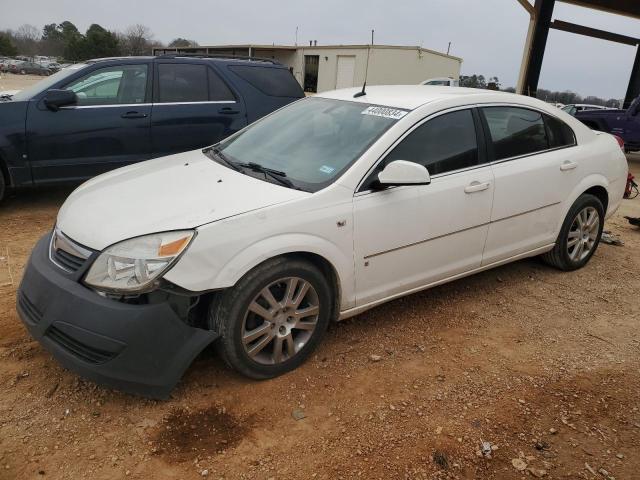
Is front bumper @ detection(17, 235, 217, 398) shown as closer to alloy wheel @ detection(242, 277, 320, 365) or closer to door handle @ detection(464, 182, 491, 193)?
alloy wheel @ detection(242, 277, 320, 365)

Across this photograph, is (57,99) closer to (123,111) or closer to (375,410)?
(123,111)

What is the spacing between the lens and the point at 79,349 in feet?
8.29

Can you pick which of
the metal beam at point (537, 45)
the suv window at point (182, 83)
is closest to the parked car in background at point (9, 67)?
the metal beam at point (537, 45)

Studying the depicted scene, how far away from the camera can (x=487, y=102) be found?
3848 mm

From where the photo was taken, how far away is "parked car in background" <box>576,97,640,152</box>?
12.5m

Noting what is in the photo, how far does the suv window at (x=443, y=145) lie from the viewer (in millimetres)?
3359

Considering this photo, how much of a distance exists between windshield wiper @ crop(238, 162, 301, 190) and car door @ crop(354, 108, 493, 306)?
0.42m

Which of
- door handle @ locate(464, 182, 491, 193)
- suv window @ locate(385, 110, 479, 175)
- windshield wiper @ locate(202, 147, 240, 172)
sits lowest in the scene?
door handle @ locate(464, 182, 491, 193)

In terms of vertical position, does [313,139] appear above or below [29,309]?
above

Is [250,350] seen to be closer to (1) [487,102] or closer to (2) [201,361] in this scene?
(2) [201,361]

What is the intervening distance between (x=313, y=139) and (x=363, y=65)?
92.4 ft

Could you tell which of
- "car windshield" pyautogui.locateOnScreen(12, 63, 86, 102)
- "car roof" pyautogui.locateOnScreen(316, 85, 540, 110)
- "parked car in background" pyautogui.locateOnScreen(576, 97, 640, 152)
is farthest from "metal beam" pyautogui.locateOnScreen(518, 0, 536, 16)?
"car windshield" pyautogui.locateOnScreen(12, 63, 86, 102)

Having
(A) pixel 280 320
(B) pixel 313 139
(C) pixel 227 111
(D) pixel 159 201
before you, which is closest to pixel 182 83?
(C) pixel 227 111

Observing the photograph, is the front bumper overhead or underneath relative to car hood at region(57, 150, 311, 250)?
underneath
